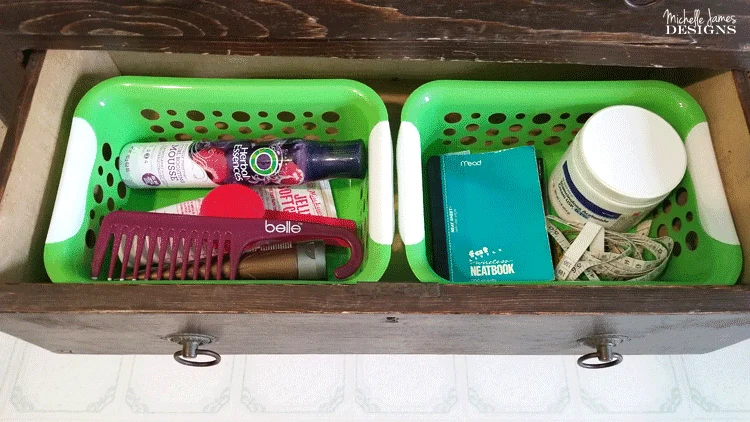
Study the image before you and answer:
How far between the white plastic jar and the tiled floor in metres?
0.24

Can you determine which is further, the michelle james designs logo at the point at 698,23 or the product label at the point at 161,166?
the product label at the point at 161,166

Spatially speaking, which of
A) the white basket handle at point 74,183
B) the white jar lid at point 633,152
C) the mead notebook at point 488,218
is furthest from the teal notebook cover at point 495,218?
the white basket handle at point 74,183

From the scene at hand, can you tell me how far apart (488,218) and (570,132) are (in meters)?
0.16

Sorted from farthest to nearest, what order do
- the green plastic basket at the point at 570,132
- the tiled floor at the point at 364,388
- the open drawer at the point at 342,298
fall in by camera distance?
the tiled floor at the point at 364,388
the green plastic basket at the point at 570,132
the open drawer at the point at 342,298

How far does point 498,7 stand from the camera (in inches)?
22.1

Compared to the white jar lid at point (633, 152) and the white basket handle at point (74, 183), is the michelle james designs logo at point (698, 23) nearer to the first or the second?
the white jar lid at point (633, 152)

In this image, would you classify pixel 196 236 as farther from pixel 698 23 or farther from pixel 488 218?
pixel 698 23

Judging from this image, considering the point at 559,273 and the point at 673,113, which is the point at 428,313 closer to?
the point at 559,273

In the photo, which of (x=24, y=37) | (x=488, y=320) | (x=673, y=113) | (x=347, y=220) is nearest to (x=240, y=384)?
(x=347, y=220)

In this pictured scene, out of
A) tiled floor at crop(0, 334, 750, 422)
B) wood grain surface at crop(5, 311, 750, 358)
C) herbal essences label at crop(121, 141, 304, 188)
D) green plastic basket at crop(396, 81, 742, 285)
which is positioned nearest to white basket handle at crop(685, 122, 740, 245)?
green plastic basket at crop(396, 81, 742, 285)

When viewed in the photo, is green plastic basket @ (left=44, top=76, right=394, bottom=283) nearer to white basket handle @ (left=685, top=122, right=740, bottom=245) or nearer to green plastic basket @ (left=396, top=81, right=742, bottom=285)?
green plastic basket @ (left=396, top=81, right=742, bottom=285)

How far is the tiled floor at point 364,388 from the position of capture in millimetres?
765

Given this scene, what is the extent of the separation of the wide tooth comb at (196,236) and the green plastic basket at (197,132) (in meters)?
0.03

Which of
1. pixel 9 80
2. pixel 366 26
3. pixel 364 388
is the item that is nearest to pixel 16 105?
pixel 9 80
